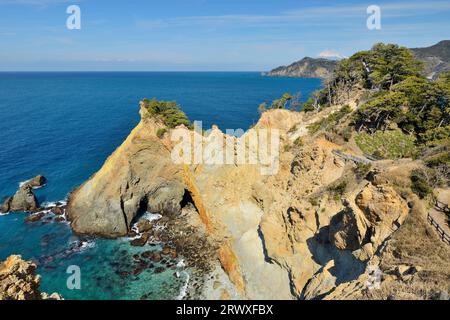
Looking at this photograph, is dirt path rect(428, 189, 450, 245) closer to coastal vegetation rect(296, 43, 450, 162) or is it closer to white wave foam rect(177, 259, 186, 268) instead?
coastal vegetation rect(296, 43, 450, 162)

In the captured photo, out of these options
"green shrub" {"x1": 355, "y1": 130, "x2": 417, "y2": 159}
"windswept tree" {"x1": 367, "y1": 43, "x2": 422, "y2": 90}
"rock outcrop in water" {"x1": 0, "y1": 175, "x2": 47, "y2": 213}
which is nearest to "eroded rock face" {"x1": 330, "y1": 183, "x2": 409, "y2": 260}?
"green shrub" {"x1": 355, "y1": 130, "x2": 417, "y2": 159}

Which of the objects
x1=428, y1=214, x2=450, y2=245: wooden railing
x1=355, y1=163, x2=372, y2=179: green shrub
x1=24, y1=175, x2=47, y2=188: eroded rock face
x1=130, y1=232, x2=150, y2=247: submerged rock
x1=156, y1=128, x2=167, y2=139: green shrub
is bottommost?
x1=130, y1=232, x2=150, y2=247: submerged rock

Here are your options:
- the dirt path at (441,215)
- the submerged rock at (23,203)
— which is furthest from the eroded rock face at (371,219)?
the submerged rock at (23,203)

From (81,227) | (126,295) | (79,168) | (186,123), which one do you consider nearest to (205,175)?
(186,123)

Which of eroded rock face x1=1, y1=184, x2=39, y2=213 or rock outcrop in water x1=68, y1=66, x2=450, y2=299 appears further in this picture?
eroded rock face x1=1, y1=184, x2=39, y2=213

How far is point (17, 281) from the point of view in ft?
50.9

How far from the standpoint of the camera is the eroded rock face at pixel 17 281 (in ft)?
49.3

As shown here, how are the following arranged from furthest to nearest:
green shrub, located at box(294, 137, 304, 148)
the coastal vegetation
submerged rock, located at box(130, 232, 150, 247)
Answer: green shrub, located at box(294, 137, 304, 148) → submerged rock, located at box(130, 232, 150, 247) → the coastal vegetation

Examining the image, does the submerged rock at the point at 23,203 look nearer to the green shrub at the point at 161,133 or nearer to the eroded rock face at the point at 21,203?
the eroded rock face at the point at 21,203

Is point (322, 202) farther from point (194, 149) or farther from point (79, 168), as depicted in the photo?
point (79, 168)

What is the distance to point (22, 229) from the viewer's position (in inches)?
1510

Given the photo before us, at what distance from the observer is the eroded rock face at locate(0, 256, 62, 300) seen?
15.0 m

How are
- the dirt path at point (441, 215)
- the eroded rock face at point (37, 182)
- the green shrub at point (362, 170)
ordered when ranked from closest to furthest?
1. the dirt path at point (441, 215)
2. the green shrub at point (362, 170)
3. the eroded rock face at point (37, 182)

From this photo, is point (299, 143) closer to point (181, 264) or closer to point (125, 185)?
point (181, 264)
